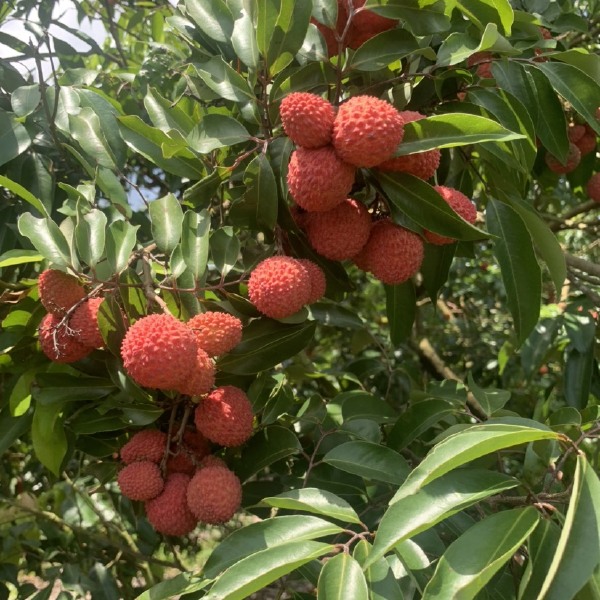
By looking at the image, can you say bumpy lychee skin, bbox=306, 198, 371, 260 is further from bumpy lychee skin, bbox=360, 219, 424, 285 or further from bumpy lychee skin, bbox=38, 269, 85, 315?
bumpy lychee skin, bbox=38, 269, 85, 315

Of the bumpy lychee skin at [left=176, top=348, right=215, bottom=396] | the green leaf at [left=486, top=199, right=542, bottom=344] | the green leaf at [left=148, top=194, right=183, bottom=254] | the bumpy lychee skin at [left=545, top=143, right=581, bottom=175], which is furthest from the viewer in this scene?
the bumpy lychee skin at [left=545, top=143, right=581, bottom=175]

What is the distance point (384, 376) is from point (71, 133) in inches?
53.0

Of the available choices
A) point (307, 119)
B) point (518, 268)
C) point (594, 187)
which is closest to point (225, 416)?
point (307, 119)

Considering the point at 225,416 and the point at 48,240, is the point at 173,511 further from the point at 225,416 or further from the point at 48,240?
the point at 48,240

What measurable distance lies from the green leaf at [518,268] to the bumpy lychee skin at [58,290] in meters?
0.74

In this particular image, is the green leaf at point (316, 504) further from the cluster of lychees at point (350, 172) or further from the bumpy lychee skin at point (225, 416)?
the cluster of lychees at point (350, 172)

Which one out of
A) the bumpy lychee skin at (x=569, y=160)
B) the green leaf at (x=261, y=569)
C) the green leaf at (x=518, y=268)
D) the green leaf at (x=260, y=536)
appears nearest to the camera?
the green leaf at (x=261, y=569)

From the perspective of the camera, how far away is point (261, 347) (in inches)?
45.8

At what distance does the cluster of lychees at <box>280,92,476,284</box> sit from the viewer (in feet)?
3.13

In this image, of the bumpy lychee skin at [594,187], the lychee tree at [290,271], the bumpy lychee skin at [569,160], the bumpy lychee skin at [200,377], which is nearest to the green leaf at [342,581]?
the lychee tree at [290,271]

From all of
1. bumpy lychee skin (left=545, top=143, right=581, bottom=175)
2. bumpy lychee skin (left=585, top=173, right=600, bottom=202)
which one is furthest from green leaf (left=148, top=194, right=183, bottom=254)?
bumpy lychee skin (left=585, top=173, right=600, bottom=202)

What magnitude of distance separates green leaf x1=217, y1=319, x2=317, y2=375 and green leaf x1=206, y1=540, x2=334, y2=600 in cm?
39

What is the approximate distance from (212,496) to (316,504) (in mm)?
198

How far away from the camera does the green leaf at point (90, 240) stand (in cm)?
104
